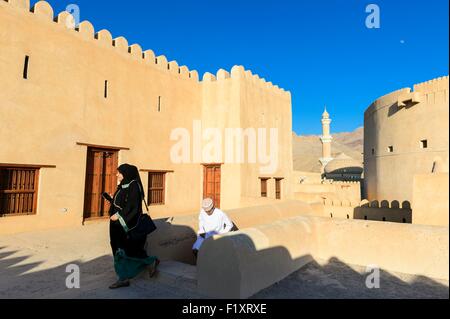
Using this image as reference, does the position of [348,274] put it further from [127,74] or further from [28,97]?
[127,74]

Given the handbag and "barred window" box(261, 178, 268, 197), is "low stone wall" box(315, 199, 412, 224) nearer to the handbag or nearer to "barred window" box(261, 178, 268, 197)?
"barred window" box(261, 178, 268, 197)

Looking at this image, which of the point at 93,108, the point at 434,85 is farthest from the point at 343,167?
the point at 93,108

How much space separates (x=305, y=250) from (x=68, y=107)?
7.63 m

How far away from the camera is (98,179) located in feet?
30.7

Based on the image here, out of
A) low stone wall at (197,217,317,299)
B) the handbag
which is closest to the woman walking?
the handbag

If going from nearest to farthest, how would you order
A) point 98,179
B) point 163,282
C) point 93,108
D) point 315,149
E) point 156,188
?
point 163,282
point 93,108
point 98,179
point 156,188
point 315,149

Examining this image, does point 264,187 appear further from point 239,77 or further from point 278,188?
point 239,77

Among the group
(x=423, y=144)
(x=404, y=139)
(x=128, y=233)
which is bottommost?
(x=128, y=233)

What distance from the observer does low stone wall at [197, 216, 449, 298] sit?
3234 mm

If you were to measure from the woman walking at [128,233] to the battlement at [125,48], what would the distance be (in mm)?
6854

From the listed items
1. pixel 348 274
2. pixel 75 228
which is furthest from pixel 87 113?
pixel 348 274

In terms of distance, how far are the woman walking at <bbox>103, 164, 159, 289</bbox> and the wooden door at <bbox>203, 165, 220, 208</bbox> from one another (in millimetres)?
8473

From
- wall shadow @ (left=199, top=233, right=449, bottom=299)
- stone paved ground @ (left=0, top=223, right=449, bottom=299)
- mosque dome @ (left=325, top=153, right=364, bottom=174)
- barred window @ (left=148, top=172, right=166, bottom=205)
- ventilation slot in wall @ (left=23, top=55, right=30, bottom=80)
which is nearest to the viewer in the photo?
wall shadow @ (left=199, top=233, right=449, bottom=299)

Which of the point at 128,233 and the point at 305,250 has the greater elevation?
the point at 128,233
